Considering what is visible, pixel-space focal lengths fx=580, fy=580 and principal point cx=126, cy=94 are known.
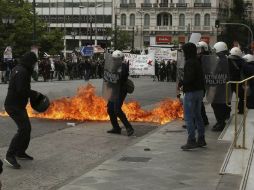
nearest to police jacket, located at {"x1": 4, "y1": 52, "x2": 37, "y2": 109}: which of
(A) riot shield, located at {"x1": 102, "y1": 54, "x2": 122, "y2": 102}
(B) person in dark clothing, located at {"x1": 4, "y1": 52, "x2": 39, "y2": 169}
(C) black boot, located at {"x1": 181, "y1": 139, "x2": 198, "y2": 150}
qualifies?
(B) person in dark clothing, located at {"x1": 4, "y1": 52, "x2": 39, "y2": 169}

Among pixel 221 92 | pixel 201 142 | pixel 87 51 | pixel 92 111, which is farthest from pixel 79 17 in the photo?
pixel 201 142

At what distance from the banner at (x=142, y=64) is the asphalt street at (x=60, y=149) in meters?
32.3

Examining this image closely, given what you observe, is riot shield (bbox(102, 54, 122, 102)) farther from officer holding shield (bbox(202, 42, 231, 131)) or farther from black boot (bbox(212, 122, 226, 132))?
black boot (bbox(212, 122, 226, 132))

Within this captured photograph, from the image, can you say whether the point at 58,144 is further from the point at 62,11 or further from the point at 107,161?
the point at 62,11

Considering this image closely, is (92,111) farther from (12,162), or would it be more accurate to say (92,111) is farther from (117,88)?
(12,162)

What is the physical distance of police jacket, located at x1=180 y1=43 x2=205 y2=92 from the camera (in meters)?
9.60

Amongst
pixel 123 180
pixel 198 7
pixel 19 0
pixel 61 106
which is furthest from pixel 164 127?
pixel 198 7

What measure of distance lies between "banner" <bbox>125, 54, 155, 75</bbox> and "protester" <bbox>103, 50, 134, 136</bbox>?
34151mm

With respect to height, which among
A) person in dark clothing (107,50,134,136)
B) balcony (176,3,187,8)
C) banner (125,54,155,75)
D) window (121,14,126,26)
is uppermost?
balcony (176,3,187,8)

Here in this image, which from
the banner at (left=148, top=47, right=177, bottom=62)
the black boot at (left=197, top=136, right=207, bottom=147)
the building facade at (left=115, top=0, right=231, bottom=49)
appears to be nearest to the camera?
the black boot at (left=197, top=136, right=207, bottom=147)

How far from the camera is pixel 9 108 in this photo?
870cm

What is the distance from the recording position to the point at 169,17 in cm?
12481

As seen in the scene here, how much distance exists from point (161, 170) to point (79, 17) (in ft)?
394

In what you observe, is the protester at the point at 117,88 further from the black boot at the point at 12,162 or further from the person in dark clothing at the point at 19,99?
the black boot at the point at 12,162
